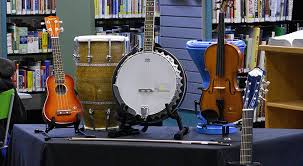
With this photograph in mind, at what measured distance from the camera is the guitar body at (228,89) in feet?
9.62

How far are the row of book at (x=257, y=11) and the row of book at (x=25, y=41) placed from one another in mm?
1533

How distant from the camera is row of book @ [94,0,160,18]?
568 cm

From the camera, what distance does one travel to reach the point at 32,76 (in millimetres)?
5809

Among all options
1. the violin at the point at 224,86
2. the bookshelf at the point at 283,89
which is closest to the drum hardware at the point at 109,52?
the violin at the point at 224,86

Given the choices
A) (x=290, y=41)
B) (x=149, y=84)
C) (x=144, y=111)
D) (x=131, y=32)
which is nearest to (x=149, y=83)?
(x=149, y=84)

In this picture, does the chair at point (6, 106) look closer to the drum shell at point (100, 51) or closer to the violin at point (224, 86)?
the drum shell at point (100, 51)

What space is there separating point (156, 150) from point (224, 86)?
1.42 ft

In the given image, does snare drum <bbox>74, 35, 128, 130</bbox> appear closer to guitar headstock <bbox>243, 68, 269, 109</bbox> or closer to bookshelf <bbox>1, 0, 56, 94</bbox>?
guitar headstock <bbox>243, 68, 269, 109</bbox>

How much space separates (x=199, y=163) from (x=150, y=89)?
1.60 feet

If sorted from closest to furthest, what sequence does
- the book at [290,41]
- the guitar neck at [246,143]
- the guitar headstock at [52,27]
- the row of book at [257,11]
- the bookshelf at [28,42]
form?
the guitar neck at [246,143] < the guitar headstock at [52,27] < the book at [290,41] < the row of book at [257,11] < the bookshelf at [28,42]

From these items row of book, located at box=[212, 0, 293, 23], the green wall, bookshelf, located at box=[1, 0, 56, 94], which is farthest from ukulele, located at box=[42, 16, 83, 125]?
bookshelf, located at box=[1, 0, 56, 94]

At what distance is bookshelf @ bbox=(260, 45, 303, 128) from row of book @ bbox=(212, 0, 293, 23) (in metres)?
1.59

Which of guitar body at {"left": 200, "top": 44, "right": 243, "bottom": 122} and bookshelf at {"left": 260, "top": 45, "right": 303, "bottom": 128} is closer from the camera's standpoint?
guitar body at {"left": 200, "top": 44, "right": 243, "bottom": 122}

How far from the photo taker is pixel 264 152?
2.89 metres
